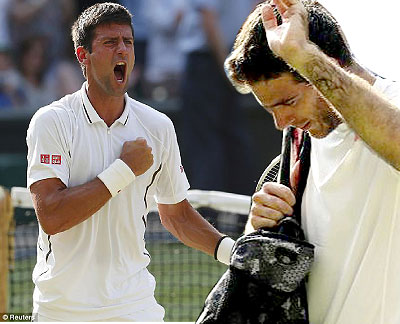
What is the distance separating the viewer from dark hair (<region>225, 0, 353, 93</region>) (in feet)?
7.85

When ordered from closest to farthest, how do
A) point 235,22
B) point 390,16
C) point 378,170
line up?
point 378,170 < point 390,16 < point 235,22

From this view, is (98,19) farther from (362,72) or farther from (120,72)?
(362,72)

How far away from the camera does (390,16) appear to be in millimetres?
5211

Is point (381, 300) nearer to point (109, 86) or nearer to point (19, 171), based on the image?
point (109, 86)

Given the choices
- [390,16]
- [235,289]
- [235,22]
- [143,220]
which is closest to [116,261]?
[143,220]

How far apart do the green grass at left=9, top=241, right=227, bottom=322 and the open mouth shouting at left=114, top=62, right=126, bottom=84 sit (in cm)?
300

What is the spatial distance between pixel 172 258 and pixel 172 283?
2.12ft

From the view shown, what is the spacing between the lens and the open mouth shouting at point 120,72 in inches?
164

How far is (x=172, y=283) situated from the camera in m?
7.88

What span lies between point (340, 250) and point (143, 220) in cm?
186

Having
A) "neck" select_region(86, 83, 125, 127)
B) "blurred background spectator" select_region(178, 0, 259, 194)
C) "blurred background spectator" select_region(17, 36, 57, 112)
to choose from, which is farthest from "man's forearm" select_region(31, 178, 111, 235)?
"blurred background spectator" select_region(17, 36, 57, 112)

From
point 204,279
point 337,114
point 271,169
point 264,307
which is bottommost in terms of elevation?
point 204,279

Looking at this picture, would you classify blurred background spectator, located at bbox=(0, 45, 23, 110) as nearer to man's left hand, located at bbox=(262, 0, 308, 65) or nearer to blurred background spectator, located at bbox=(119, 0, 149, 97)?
blurred background spectator, located at bbox=(119, 0, 149, 97)

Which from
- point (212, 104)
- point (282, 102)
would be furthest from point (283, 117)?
point (212, 104)
